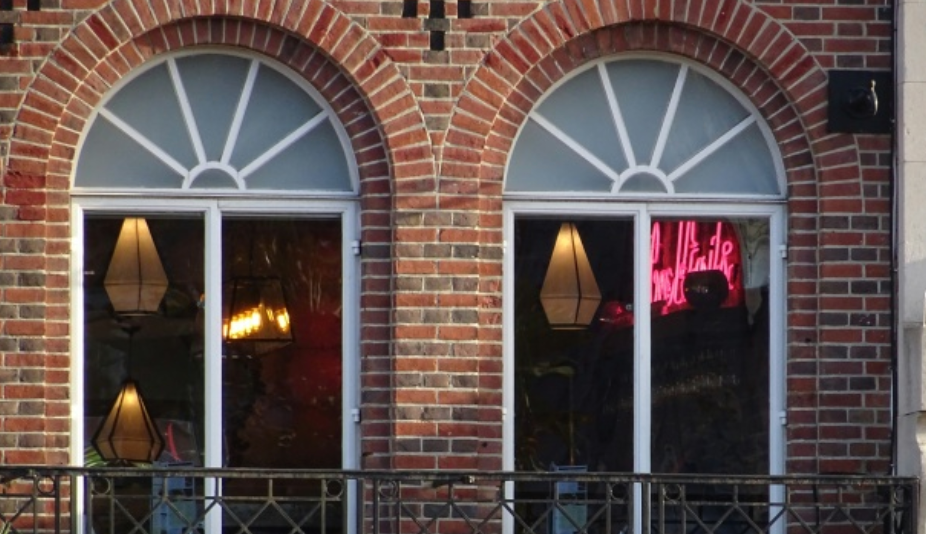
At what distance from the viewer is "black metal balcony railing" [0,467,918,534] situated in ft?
36.1

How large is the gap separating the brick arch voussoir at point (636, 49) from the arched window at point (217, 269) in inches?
30.4

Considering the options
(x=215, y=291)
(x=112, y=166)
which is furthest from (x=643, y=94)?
(x=112, y=166)

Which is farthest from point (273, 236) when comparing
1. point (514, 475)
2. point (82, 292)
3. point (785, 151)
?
point (785, 151)

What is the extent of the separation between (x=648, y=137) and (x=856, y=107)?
45.2 inches

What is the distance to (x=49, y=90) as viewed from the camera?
11.6 metres

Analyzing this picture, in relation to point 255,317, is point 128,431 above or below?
below

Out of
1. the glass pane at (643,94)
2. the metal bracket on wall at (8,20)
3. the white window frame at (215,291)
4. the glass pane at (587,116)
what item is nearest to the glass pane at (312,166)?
the white window frame at (215,291)

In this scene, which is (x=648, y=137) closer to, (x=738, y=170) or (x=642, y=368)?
(x=738, y=170)

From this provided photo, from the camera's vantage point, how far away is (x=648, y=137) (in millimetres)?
12094

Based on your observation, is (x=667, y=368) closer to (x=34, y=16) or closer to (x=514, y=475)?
(x=514, y=475)

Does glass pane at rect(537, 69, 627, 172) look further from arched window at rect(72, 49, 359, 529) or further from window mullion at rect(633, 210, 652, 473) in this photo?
arched window at rect(72, 49, 359, 529)

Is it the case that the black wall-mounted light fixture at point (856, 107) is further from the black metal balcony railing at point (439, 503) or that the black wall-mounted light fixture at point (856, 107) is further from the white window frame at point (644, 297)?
the black metal balcony railing at point (439, 503)

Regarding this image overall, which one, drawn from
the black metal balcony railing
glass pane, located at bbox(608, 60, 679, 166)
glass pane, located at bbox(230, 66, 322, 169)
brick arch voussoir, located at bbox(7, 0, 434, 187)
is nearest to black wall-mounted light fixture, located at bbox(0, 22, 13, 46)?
brick arch voussoir, located at bbox(7, 0, 434, 187)

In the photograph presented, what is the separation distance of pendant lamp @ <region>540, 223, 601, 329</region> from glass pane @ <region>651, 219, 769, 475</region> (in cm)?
37
